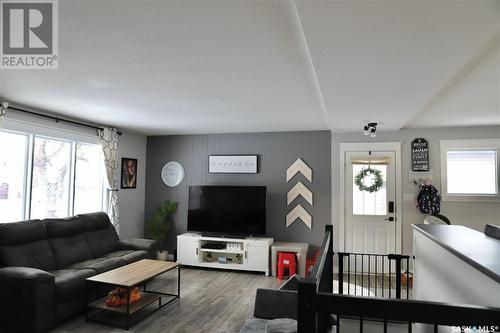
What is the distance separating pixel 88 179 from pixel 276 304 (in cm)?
396

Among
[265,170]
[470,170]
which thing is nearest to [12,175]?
[265,170]

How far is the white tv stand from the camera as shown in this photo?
16.8 feet

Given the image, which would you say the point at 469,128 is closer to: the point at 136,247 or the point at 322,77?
the point at 322,77

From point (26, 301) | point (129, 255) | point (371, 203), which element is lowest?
point (26, 301)

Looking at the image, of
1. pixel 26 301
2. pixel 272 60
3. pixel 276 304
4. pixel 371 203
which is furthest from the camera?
pixel 371 203

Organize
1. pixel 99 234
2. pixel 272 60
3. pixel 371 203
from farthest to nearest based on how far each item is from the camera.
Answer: pixel 371 203 < pixel 99 234 < pixel 272 60

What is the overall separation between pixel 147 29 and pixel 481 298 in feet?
7.43

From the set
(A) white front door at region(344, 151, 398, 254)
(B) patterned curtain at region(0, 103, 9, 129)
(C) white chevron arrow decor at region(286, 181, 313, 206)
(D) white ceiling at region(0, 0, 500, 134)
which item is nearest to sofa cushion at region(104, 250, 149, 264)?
(D) white ceiling at region(0, 0, 500, 134)

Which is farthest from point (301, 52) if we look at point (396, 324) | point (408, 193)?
point (408, 193)

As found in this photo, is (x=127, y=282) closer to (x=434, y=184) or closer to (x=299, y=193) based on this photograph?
(x=299, y=193)

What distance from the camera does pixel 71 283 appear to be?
10.6ft

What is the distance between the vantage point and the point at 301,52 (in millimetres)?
2176

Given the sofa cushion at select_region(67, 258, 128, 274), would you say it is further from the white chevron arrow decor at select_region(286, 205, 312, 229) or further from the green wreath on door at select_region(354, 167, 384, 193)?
the green wreath on door at select_region(354, 167, 384, 193)

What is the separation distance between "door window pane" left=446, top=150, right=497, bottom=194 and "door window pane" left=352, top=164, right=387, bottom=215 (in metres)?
→ 0.98
